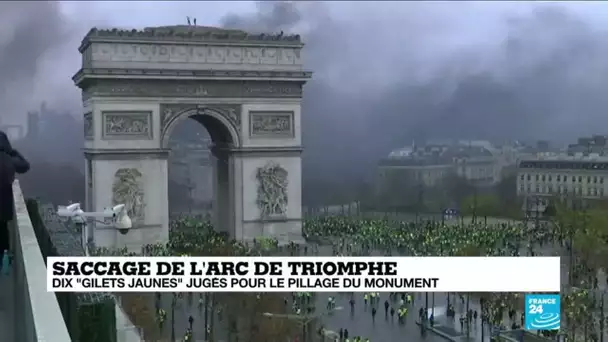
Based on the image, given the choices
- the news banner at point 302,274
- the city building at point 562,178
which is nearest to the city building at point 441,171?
the city building at point 562,178

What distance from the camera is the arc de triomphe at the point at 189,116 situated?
18.2 metres

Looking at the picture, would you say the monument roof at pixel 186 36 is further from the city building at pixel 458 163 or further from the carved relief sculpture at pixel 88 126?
the city building at pixel 458 163

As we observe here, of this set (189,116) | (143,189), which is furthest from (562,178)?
(143,189)

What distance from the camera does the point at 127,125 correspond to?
60.6 feet

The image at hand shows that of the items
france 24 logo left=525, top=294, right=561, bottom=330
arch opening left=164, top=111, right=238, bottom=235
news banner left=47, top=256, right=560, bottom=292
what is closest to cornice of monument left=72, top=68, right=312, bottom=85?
arch opening left=164, top=111, right=238, bottom=235

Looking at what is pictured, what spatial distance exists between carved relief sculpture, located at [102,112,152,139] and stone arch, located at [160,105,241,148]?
0.37 meters

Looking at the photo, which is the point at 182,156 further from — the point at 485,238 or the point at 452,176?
the point at 452,176

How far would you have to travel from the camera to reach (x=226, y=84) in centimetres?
1914

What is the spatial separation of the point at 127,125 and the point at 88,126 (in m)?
1.22

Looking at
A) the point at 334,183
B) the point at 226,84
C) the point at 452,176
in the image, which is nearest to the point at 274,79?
the point at 226,84

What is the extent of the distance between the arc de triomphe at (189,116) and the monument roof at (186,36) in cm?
2

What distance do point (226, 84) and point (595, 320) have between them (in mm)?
10244

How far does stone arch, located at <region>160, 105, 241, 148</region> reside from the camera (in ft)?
62.1

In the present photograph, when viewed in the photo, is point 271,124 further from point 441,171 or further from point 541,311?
point 541,311
